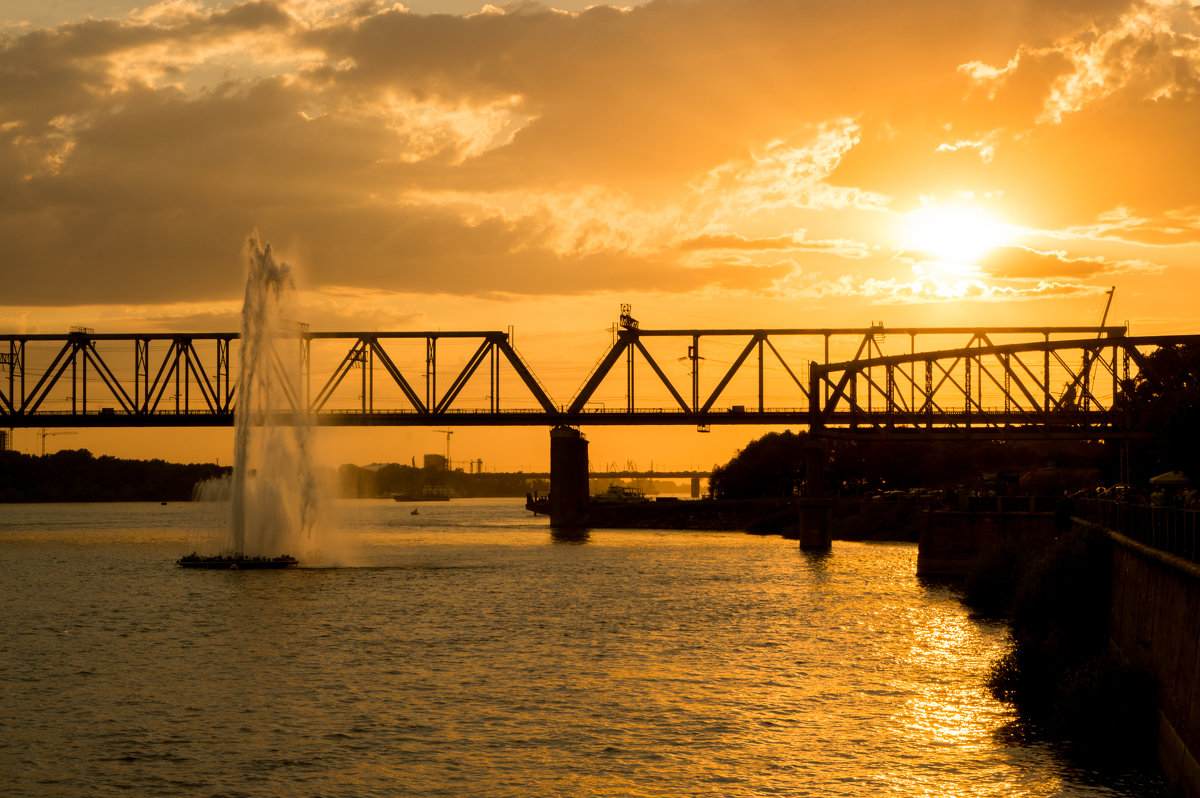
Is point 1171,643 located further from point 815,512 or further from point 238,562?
point 815,512

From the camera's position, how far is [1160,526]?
2744 cm

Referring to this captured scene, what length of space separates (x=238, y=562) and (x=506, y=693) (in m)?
44.6

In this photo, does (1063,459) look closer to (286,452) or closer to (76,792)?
(286,452)

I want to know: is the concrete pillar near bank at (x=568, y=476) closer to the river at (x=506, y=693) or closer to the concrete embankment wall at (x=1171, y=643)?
the river at (x=506, y=693)

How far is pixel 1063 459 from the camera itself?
16038cm

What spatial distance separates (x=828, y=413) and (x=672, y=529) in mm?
49979

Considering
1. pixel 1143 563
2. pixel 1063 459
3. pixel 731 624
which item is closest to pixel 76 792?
pixel 1143 563

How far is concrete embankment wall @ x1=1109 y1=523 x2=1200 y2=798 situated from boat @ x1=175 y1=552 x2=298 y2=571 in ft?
176

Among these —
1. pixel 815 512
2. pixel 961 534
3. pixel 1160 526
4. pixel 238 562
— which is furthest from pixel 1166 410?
pixel 238 562

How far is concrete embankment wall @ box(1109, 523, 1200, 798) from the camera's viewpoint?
70.1ft

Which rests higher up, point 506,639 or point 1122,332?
point 1122,332

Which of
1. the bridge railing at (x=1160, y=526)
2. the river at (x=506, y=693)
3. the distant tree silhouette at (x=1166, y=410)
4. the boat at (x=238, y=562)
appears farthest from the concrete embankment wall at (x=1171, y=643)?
the boat at (x=238, y=562)

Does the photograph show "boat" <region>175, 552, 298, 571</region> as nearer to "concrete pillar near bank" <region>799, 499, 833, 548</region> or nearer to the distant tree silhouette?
"concrete pillar near bank" <region>799, 499, 833, 548</region>

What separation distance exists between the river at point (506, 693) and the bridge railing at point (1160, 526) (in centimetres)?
477
